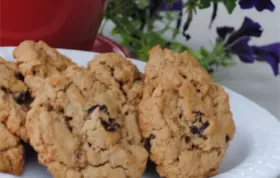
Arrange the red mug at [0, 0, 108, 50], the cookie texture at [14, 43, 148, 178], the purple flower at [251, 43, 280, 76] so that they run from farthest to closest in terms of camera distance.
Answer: the purple flower at [251, 43, 280, 76]
the red mug at [0, 0, 108, 50]
the cookie texture at [14, 43, 148, 178]

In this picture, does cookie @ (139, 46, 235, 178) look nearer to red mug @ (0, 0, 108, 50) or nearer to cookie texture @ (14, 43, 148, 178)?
cookie texture @ (14, 43, 148, 178)

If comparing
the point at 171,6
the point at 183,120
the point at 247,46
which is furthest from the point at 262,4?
the point at 183,120

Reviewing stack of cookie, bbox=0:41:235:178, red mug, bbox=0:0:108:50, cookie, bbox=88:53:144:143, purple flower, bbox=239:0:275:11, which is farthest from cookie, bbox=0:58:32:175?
purple flower, bbox=239:0:275:11

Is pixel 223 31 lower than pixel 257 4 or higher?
lower

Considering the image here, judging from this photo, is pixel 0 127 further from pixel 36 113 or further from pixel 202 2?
pixel 202 2

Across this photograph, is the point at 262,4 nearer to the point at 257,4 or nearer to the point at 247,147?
the point at 257,4

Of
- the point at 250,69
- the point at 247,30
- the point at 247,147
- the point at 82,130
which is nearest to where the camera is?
the point at 82,130
